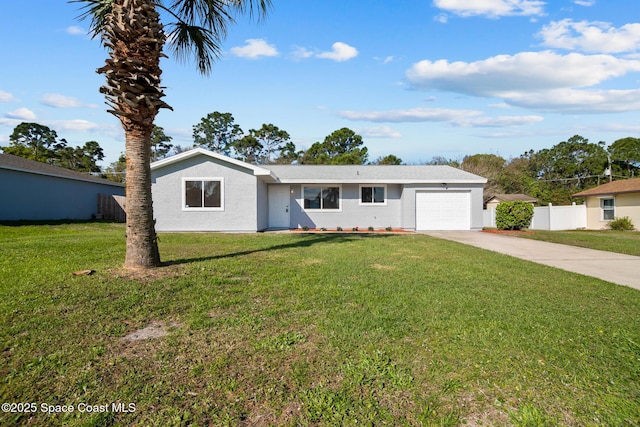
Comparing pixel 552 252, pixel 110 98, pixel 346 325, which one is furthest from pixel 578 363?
pixel 552 252

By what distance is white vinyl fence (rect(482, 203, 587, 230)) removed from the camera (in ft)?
72.5

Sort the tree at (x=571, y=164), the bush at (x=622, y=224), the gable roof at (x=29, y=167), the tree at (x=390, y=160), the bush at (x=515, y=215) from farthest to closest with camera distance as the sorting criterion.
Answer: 1. the tree at (x=571, y=164)
2. the tree at (x=390, y=160)
3. the bush at (x=622, y=224)
4. the bush at (x=515, y=215)
5. the gable roof at (x=29, y=167)

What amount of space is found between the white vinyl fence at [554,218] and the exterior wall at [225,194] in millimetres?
15071

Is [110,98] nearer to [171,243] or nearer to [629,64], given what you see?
[171,243]

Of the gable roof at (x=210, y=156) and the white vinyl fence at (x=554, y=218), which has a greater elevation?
the gable roof at (x=210, y=156)

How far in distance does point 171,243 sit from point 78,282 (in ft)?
17.9

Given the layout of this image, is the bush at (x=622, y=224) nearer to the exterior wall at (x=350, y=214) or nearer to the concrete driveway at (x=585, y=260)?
the concrete driveway at (x=585, y=260)

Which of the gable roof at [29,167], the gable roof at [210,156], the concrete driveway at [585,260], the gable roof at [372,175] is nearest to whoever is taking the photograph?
the concrete driveway at [585,260]

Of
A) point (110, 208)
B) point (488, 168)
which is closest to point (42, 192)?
point (110, 208)

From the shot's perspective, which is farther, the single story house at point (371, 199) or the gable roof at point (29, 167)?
the single story house at point (371, 199)

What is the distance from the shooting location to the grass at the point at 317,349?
7.92 feet

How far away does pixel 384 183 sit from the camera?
17.9 metres

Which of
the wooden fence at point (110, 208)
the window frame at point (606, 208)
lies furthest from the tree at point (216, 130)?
the window frame at point (606, 208)

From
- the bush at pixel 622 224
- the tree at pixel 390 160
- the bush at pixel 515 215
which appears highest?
the tree at pixel 390 160
